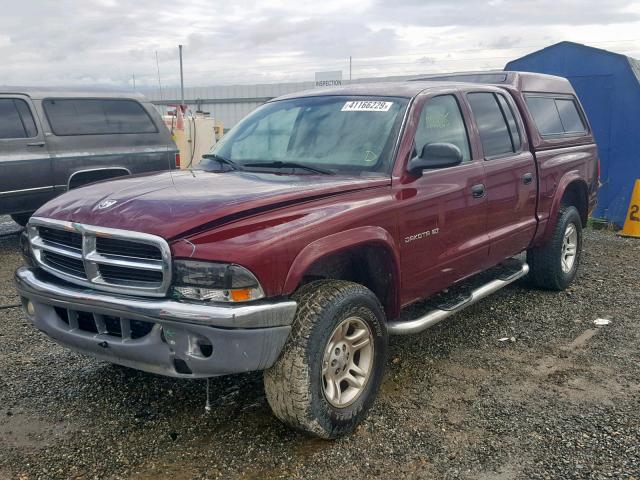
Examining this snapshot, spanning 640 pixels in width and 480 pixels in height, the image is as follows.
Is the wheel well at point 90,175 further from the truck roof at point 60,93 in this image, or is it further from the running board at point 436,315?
the running board at point 436,315

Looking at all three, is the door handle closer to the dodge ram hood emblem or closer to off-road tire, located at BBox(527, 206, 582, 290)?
off-road tire, located at BBox(527, 206, 582, 290)

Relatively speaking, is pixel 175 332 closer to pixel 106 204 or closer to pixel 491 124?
pixel 106 204

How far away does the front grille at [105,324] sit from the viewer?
2932 millimetres

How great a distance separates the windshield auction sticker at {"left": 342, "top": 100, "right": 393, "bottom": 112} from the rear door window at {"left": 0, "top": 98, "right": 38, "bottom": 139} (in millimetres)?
5074

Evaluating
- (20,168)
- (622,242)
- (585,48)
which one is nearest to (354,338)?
(20,168)

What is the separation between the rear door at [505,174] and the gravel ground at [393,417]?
78 cm

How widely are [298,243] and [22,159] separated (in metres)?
5.73

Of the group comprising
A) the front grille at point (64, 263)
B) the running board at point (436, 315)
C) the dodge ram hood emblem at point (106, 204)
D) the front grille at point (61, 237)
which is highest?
the dodge ram hood emblem at point (106, 204)

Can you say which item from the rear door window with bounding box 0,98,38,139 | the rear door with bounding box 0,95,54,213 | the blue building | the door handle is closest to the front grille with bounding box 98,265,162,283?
the door handle

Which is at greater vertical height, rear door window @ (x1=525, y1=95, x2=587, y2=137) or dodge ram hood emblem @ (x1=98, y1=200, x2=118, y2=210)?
rear door window @ (x1=525, y1=95, x2=587, y2=137)

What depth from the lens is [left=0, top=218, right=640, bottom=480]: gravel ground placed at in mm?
3047

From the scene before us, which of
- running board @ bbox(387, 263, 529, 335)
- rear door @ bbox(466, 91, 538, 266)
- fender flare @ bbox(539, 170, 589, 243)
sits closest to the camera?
running board @ bbox(387, 263, 529, 335)

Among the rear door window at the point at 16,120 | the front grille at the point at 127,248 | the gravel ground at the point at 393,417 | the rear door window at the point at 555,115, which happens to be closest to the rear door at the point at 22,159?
the rear door window at the point at 16,120

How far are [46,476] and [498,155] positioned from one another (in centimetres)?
365
